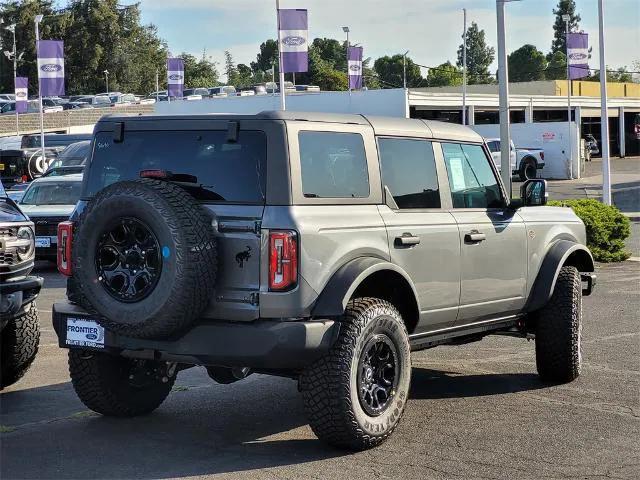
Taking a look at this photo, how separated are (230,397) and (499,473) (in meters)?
2.59

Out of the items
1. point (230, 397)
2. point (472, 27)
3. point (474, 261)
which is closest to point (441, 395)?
point (474, 261)

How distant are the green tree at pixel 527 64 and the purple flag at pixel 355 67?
351ft

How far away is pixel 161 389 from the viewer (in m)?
7.09

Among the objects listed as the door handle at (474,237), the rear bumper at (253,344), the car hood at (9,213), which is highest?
the car hood at (9,213)

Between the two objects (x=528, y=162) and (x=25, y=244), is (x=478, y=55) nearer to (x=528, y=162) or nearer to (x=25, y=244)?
(x=528, y=162)

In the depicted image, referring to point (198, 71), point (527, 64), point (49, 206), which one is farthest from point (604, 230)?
point (527, 64)

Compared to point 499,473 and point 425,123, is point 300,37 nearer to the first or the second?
point 425,123

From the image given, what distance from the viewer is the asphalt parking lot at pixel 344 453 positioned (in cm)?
570

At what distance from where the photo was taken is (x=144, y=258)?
5852 millimetres

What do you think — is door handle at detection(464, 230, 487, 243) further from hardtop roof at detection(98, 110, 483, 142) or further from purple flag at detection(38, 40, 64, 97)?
purple flag at detection(38, 40, 64, 97)

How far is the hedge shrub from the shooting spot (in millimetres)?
17516

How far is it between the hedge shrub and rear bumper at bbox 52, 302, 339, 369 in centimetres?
1228

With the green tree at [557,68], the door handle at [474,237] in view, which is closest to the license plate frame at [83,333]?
the door handle at [474,237]

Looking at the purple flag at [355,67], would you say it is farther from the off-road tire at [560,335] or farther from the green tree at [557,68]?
the green tree at [557,68]
